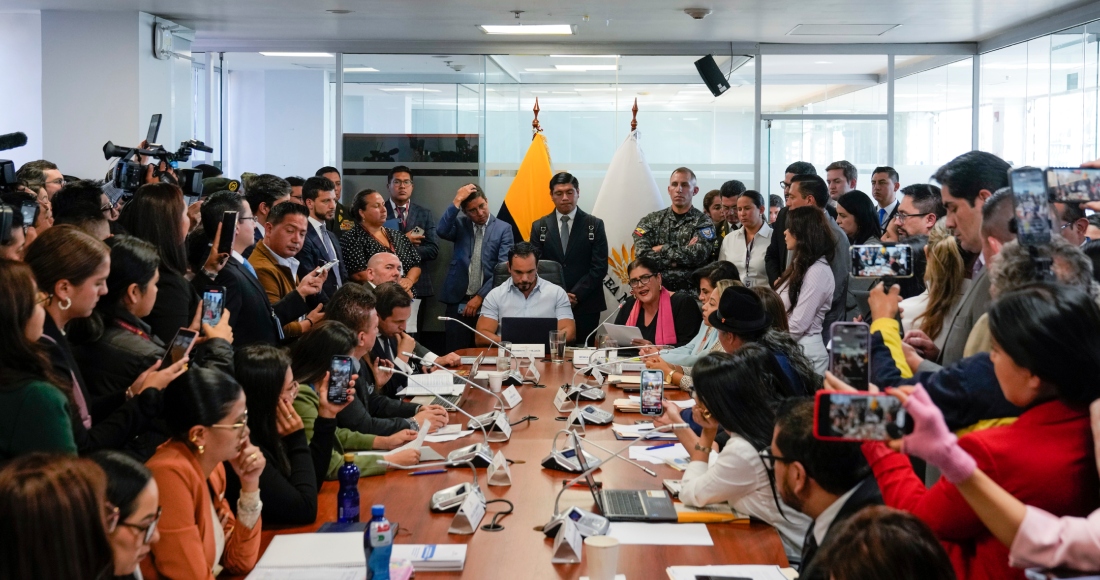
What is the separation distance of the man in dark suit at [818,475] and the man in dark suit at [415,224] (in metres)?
5.32

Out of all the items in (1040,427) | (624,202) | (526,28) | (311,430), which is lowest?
(311,430)

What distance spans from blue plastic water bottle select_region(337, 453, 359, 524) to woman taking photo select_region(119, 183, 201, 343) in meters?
1.00

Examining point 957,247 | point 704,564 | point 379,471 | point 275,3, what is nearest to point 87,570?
point 704,564

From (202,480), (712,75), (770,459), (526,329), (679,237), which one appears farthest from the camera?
(712,75)

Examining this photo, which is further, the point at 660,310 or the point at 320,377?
the point at 660,310

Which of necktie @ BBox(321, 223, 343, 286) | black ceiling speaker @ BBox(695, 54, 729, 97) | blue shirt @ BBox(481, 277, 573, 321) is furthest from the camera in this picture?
black ceiling speaker @ BBox(695, 54, 729, 97)

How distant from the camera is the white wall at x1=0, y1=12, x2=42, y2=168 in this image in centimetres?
852

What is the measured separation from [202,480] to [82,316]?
0.68 meters

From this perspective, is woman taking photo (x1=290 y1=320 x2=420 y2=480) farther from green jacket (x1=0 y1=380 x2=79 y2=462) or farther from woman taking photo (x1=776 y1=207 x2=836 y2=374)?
woman taking photo (x1=776 y1=207 x2=836 y2=374)

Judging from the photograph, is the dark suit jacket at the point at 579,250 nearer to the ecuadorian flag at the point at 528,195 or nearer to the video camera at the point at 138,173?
the ecuadorian flag at the point at 528,195

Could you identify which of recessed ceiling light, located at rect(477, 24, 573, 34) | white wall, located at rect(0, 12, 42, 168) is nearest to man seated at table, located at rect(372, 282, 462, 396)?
recessed ceiling light, located at rect(477, 24, 573, 34)

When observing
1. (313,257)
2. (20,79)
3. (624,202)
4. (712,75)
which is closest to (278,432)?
(313,257)

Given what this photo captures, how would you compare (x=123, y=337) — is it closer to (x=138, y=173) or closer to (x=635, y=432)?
(x=635, y=432)

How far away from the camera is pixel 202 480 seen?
6.96ft
